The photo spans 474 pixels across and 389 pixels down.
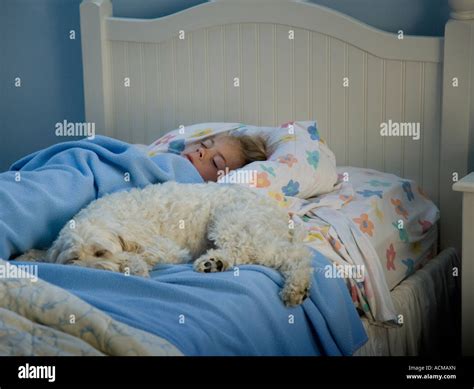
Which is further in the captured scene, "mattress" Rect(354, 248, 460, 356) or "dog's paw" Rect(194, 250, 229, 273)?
"mattress" Rect(354, 248, 460, 356)

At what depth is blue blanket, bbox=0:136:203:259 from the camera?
2.02m

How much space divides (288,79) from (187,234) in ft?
3.37

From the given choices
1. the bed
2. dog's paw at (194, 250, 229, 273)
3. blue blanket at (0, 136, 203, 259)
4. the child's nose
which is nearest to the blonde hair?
the child's nose

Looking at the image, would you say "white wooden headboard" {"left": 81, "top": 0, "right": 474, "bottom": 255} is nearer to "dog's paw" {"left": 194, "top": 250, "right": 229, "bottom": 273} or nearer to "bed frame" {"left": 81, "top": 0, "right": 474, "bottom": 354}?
"bed frame" {"left": 81, "top": 0, "right": 474, "bottom": 354}

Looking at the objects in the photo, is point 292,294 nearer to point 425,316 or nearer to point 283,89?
point 425,316

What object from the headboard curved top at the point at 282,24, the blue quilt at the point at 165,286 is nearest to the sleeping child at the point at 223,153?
the blue quilt at the point at 165,286

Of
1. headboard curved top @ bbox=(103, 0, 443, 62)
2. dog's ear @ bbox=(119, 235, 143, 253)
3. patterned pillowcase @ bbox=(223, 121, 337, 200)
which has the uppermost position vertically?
headboard curved top @ bbox=(103, 0, 443, 62)

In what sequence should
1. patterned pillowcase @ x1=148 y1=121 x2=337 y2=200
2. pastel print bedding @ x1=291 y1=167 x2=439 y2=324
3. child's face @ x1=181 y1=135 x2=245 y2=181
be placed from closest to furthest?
pastel print bedding @ x1=291 y1=167 x2=439 y2=324, patterned pillowcase @ x1=148 y1=121 x2=337 y2=200, child's face @ x1=181 y1=135 x2=245 y2=181

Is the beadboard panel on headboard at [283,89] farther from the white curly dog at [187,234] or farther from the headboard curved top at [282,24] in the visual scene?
the white curly dog at [187,234]

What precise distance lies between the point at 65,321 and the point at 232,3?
165 centimetres

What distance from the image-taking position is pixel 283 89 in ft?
9.55

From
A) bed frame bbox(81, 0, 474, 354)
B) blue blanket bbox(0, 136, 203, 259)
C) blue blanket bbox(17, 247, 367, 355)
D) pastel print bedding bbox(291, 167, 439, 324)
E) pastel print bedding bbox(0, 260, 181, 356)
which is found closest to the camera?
pastel print bedding bbox(0, 260, 181, 356)

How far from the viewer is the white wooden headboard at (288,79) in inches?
106

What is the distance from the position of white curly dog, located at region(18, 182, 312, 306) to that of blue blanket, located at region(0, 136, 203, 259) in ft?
0.26
